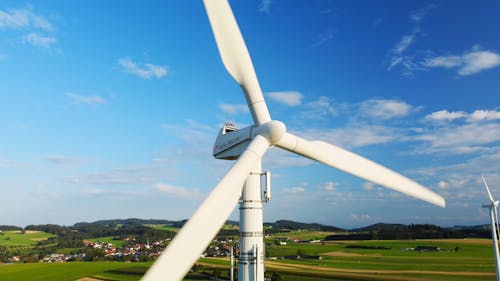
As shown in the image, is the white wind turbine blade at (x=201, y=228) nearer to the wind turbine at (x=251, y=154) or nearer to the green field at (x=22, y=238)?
the wind turbine at (x=251, y=154)

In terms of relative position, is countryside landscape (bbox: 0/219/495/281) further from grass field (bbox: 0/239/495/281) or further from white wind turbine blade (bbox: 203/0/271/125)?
white wind turbine blade (bbox: 203/0/271/125)

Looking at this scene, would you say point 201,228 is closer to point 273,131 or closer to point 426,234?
point 273,131

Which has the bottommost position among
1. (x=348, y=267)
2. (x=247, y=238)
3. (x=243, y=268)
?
(x=348, y=267)

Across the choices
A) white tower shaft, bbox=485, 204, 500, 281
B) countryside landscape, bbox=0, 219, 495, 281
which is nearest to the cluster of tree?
countryside landscape, bbox=0, 219, 495, 281

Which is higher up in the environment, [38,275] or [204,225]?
[204,225]

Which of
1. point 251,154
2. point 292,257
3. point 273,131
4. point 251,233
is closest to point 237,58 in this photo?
point 273,131

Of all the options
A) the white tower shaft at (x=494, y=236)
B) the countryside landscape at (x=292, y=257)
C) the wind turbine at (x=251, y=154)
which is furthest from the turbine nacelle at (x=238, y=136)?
the countryside landscape at (x=292, y=257)

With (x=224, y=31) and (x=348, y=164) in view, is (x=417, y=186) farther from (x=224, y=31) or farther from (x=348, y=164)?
(x=224, y=31)

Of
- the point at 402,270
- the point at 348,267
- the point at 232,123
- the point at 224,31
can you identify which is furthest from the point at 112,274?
the point at 224,31
